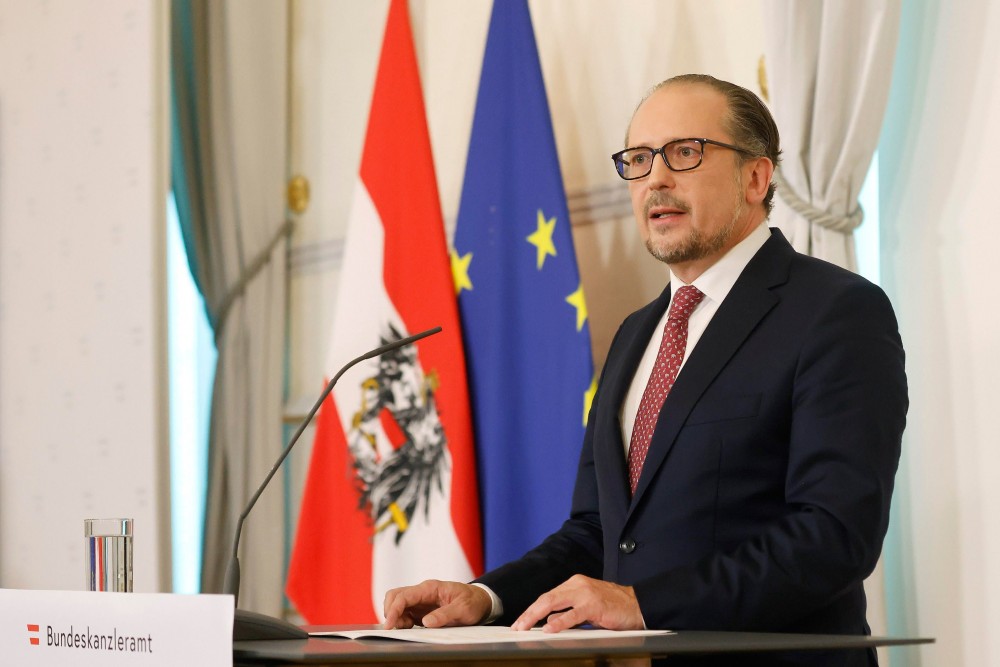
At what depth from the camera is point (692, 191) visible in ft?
7.03

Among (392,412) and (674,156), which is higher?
(674,156)

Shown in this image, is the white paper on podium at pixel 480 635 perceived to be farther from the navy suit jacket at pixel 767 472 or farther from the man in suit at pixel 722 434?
the navy suit jacket at pixel 767 472

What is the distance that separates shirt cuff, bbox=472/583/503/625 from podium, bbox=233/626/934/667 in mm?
613

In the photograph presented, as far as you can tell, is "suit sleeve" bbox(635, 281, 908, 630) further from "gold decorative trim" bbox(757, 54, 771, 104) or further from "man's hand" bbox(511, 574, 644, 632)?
"gold decorative trim" bbox(757, 54, 771, 104)

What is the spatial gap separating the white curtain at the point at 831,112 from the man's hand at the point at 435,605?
1.13 m

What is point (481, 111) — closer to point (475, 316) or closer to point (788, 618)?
point (475, 316)

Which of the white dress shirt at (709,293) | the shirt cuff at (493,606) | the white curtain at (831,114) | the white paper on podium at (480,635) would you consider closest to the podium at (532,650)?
the white paper on podium at (480,635)

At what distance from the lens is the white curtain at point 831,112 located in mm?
2566

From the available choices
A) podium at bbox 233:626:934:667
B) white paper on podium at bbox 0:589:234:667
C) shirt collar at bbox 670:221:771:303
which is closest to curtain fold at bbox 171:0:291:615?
shirt collar at bbox 670:221:771:303

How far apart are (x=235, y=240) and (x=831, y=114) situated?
2.34 meters

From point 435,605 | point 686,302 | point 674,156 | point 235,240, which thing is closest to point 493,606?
point 435,605

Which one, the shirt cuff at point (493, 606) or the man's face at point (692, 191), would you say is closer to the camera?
the shirt cuff at point (493, 606)

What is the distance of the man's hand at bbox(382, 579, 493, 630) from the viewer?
1780mm

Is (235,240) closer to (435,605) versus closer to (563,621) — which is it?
(435,605)
